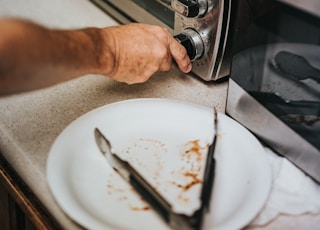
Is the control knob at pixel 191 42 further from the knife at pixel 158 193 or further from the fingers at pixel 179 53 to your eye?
the knife at pixel 158 193

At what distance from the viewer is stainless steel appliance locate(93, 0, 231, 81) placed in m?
0.69

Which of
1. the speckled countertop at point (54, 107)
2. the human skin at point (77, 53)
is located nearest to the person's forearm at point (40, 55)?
the human skin at point (77, 53)

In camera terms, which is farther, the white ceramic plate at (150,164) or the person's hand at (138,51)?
the person's hand at (138,51)

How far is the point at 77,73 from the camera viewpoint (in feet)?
1.94

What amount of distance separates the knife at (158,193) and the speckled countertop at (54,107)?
0.27ft

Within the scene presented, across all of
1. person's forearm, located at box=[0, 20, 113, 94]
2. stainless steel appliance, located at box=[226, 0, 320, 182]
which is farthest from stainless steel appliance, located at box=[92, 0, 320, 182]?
person's forearm, located at box=[0, 20, 113, 94]

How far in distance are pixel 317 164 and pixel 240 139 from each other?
0.10 metres

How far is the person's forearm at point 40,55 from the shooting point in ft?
1.54

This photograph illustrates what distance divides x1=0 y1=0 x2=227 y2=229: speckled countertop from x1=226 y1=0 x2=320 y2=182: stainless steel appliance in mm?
102

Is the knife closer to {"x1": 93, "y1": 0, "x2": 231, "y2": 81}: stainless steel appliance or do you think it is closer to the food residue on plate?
the food residue on plate

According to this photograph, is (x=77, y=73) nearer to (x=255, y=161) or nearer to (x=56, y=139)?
(x=56, y=139)

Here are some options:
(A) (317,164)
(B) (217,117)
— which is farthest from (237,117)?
(A) (317,164)

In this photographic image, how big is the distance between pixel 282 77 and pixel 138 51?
0.65ft

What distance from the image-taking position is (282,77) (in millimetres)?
617
